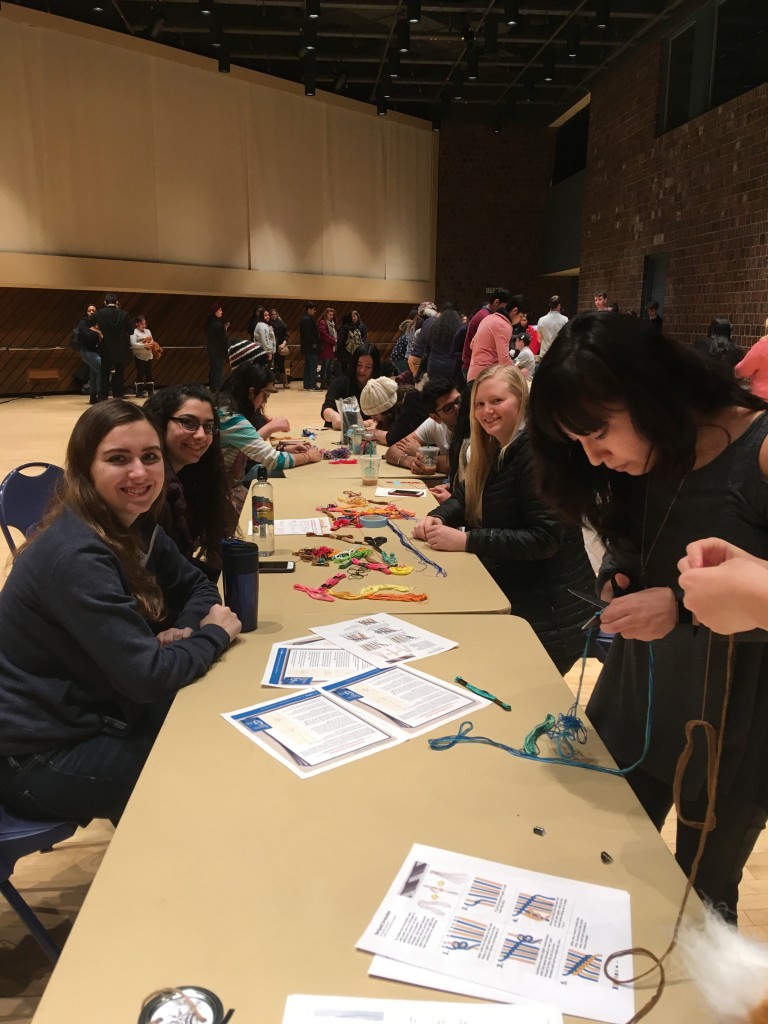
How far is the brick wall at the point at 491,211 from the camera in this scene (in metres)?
16.3

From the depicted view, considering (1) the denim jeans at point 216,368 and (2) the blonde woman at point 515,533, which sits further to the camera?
(1) the denim jeans at point 216,368

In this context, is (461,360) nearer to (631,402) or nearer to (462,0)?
(462,0)

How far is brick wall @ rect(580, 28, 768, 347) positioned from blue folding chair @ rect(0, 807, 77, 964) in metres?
8.19

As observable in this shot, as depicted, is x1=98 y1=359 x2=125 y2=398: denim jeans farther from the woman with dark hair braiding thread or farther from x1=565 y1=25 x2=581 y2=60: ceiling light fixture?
the woman with dark hair braiding thread

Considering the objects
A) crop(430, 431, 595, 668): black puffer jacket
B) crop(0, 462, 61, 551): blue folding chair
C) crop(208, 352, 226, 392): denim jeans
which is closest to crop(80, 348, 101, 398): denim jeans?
crop(208, 352, 226, 392): denim jeans

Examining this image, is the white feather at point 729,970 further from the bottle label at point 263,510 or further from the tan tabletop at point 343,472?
the tan tabletop at point 343,472

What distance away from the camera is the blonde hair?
9.06ft

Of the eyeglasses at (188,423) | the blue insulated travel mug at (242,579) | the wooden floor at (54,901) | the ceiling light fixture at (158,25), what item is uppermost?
the ceiling light fixture at (158,25)

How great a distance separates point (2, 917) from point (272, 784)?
1.24 metres

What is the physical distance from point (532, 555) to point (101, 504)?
136 cm

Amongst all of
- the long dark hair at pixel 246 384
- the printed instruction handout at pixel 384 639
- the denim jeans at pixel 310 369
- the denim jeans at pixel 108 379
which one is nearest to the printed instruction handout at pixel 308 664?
the printed instruction handout at pixel 384 639

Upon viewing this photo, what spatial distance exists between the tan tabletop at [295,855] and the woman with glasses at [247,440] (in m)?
2.64

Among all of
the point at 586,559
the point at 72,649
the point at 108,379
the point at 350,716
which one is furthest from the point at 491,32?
the point at 350,716

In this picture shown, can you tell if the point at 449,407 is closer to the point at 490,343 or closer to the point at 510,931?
the point at 490,343
